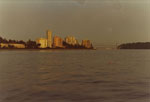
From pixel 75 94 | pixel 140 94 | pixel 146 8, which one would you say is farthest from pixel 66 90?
pixel 146 8

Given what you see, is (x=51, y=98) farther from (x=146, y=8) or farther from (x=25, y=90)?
(x=146, y=8)

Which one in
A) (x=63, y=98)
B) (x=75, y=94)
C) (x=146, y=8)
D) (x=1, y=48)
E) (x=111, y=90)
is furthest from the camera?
(x=1, y=48)

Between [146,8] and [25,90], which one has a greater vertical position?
[146,8]

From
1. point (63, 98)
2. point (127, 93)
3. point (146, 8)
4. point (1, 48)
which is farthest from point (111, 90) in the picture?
point (1, 48)

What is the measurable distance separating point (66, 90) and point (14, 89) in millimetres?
1160

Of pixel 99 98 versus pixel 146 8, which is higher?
pixel 146 8

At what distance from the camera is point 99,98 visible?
399 cm

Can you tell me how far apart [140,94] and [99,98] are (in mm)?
911

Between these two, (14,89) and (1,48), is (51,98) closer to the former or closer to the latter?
(14,89)

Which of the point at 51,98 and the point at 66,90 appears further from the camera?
the point at 66,90

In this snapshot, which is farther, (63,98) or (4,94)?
(4,94)

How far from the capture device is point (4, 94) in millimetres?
4363

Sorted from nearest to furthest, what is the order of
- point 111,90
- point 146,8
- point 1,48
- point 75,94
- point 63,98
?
point 63,98 < point 75,94 < point 111,90 < point 146,8 < point 1,48

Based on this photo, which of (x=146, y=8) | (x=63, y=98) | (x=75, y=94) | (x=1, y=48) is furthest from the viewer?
(x=1, y=48)
